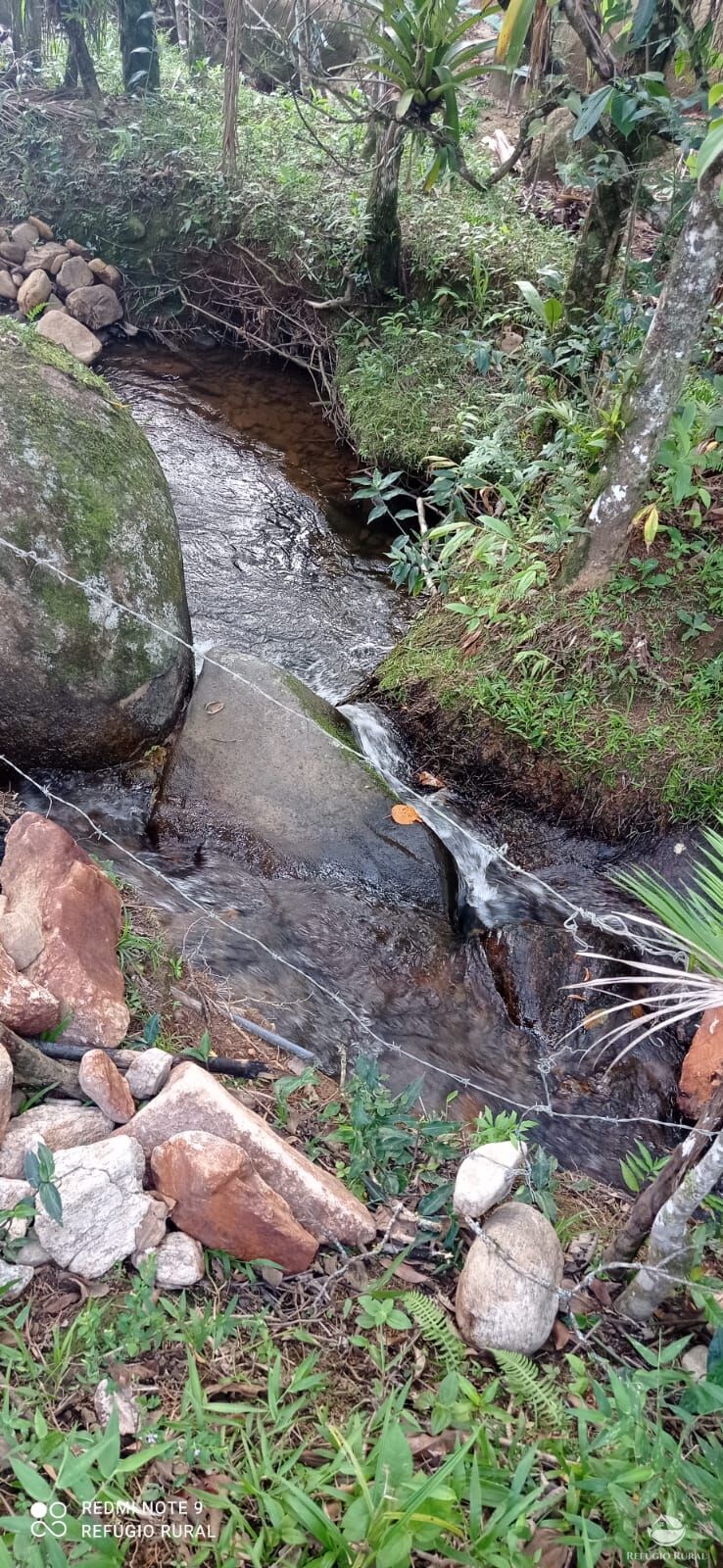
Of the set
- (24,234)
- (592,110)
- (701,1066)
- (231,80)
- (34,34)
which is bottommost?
(701,1066)

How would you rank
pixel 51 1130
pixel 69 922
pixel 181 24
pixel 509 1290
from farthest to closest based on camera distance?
pixel 181 24 < pixel 69 922 < pixel 51 1130 < pixel 509 1290

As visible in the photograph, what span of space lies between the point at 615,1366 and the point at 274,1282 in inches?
24.8

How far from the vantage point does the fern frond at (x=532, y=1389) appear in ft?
4.82

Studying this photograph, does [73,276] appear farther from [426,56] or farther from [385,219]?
[426,56]

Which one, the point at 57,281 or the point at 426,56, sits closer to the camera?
the point at 426,56

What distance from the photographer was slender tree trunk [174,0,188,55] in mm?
9964

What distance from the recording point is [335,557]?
519 cm

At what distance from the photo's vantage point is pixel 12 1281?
1527mm

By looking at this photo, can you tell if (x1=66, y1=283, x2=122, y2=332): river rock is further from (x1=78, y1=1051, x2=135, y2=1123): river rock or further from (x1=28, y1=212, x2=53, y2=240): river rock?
(x1=78, y1=1051, x2=135, y2=1123): river rock

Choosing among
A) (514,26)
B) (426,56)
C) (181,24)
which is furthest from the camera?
(181,24)

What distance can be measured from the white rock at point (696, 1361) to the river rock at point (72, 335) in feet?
24.2

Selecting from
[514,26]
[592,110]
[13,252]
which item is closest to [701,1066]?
[514,26]

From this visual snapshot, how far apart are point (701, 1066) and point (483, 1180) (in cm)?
133

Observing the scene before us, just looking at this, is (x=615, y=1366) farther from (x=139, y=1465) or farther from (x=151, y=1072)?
(x=151, y=1072)
